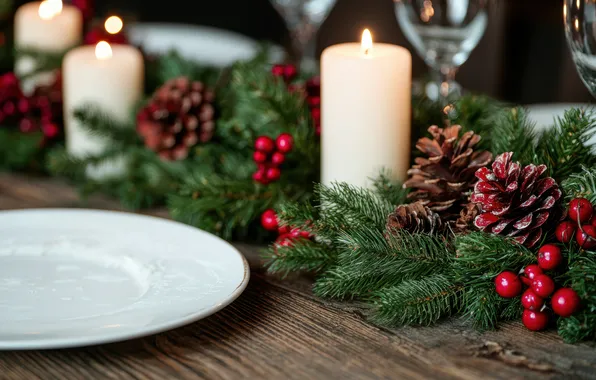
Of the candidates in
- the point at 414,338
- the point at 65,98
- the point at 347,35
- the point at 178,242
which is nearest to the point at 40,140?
the point at 65,98

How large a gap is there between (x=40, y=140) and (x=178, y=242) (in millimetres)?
420

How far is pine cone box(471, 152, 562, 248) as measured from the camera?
528mm

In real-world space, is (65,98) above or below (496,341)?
above

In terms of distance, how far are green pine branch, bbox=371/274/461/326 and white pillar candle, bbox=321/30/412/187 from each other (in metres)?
0.13

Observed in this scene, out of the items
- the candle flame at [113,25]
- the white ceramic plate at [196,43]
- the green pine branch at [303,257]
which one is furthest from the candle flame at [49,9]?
the green pine branch at [303,257]

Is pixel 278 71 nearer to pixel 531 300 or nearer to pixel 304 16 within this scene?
pixel 531 300

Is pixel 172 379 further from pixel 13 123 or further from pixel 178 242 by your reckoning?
pixel 13 123

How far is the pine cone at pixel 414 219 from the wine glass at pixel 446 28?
1.09 feet

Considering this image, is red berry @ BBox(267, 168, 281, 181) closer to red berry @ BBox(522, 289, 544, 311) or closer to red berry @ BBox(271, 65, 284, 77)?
red berry @ BBox(271, 65, 284, 77)

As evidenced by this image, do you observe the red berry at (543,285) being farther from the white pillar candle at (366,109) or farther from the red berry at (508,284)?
the white pillar candle at (366,109)

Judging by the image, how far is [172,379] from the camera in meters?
0.47

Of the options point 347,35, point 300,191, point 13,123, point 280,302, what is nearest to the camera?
point 280,302

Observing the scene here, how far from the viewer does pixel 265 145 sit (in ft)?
2.28

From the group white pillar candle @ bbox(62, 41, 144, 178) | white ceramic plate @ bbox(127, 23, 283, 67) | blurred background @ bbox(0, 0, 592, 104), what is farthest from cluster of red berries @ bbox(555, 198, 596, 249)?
blurred background @ bbox(0, 0, 592, 104)
